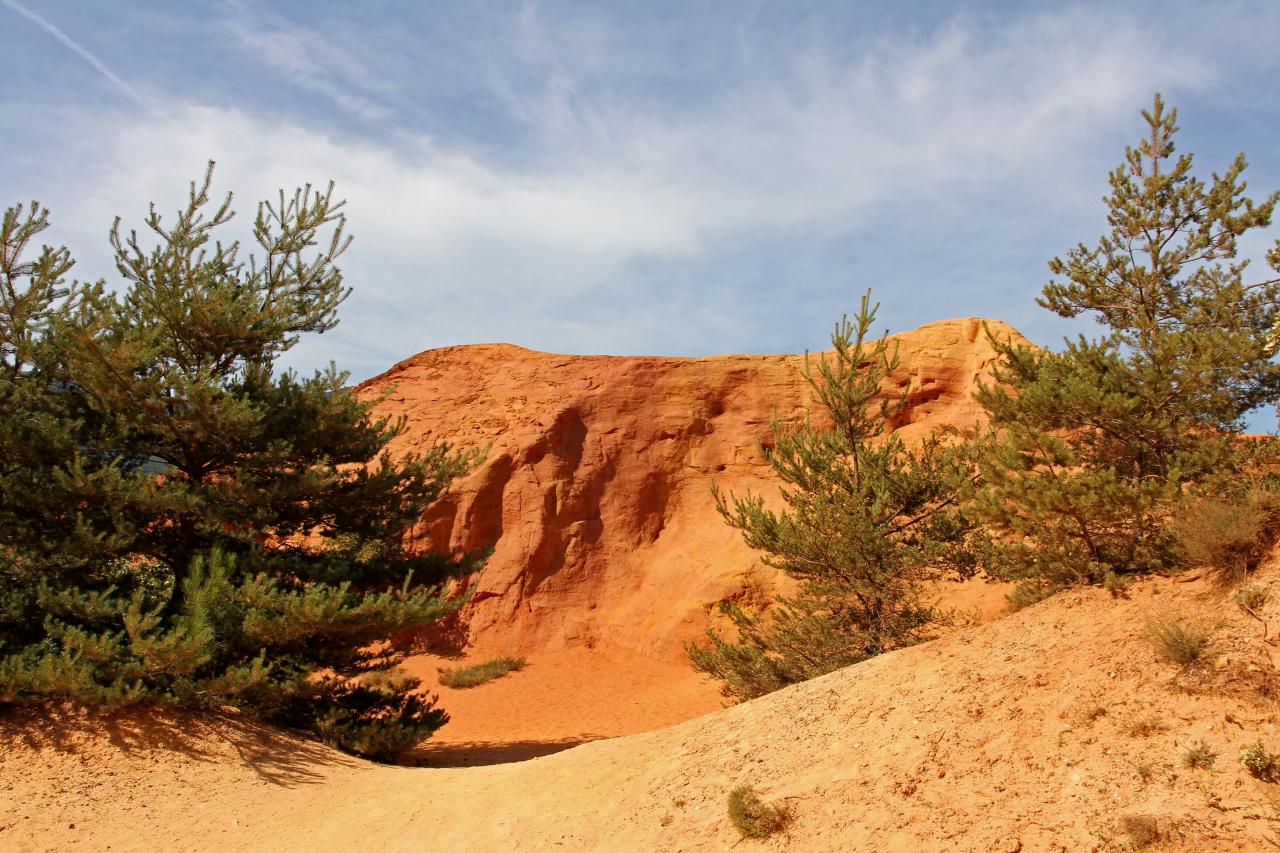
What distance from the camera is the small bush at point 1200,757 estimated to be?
215 inches

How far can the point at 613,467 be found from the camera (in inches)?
1123

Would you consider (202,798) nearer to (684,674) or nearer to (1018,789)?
(1018,789)

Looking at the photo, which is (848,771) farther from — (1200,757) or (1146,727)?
(1200,757)

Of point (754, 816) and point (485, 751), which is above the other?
point (754, 816)

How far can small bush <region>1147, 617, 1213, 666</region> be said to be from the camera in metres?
6.29

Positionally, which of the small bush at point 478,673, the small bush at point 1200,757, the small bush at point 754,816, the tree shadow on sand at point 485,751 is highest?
the small bush at point 1200,757

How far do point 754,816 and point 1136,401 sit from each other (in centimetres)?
671

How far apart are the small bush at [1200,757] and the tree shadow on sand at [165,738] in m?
9.53

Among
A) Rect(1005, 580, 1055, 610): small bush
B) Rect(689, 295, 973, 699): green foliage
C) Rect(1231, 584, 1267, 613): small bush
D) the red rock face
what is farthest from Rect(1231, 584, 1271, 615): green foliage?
the red rock face

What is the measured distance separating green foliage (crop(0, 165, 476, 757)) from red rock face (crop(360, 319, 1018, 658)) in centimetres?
1060

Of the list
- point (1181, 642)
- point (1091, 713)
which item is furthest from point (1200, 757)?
point (1181, 642)

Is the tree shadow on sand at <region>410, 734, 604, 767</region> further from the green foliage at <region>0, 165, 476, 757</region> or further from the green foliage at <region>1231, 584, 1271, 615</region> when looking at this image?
the green foliage at <region>1231, 584, 1271, 615</region>

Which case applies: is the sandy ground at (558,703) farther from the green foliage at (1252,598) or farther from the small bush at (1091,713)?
the green foliage at (1252,598)

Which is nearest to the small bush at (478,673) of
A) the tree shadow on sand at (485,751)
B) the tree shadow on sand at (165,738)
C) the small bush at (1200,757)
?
the tree shadow on sand at (485,751)
